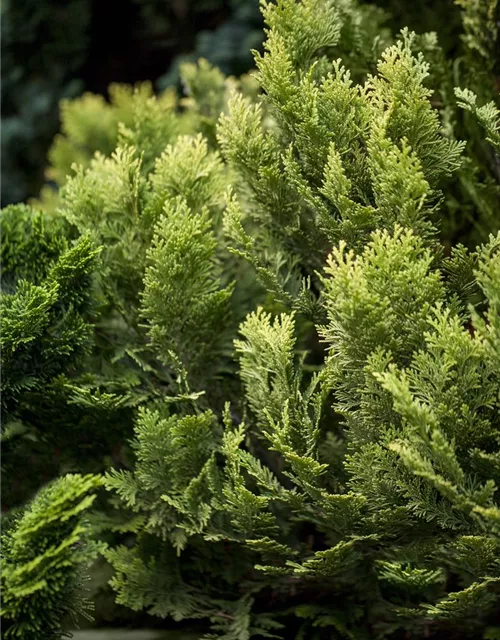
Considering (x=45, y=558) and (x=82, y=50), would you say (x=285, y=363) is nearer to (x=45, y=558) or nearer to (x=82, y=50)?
(x=45, y=558)

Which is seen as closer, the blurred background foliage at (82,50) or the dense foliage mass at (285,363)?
the dense foliage mass at (285,363)

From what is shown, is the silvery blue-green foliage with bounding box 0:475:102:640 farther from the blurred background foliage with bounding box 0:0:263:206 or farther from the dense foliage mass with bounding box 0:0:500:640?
the blurred background foliage with bounding box 0:0:263:206

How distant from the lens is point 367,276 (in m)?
1.86

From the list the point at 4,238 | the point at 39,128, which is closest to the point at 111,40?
the point at 39,128

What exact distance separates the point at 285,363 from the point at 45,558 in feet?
2.80

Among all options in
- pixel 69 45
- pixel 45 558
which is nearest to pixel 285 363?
pixel 45 558

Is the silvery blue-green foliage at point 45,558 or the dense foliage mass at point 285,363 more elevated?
the dense foliage mass at point 285,363

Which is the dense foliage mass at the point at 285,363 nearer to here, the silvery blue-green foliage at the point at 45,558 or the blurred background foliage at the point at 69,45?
the silvery blue-green foliage at the point at 45,558

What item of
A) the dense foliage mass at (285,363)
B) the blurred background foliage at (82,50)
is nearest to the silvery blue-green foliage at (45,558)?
the dense foliage mass at (285,363)

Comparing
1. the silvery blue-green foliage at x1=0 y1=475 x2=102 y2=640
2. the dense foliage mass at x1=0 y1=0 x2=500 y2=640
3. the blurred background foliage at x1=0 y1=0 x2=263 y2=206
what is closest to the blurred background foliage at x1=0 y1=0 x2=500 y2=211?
the blurred background foliage at x1=0 y1=0 x2=263 y2=206

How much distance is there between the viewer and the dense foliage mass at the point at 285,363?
184 centimetres

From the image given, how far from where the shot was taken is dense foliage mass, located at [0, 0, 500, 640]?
1840 millimetres

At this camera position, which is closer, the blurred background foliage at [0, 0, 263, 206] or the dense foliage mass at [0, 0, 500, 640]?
the dense foliage mass at [0, 0, 500, 640]

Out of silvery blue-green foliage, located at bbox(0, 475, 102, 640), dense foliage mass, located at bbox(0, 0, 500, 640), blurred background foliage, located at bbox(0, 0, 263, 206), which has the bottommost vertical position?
silvery blue-green foliage, located at bbox(0, 475, 102, 640)
